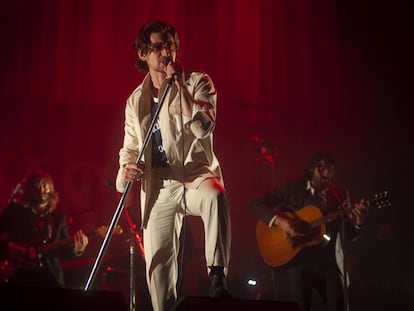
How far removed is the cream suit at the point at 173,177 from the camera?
406 centimetres

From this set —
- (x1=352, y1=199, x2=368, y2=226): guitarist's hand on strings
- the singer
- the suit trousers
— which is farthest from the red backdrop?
the suit trousers

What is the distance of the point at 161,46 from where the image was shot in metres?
4.45

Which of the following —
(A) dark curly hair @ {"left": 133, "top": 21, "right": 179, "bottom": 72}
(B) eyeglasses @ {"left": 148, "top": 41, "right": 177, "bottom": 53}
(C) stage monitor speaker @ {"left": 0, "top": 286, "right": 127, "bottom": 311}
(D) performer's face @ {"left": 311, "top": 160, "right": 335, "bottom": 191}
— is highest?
(A) dark curly hair @ {"left": 133, "top": 21, "right": 179, "bottom": 72}

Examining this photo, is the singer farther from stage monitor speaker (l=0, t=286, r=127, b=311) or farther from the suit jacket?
stage monitor speaker (l=0, t=286, r=127, b=311)

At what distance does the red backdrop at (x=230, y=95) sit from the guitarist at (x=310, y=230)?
0.24 m

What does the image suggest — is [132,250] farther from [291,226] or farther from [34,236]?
[291,226]

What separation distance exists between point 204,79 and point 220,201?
2.89 feet

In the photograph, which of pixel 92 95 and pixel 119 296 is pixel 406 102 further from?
pixel 119 296

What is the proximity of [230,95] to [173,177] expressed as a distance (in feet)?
6.55

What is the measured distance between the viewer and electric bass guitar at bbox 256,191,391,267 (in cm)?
540

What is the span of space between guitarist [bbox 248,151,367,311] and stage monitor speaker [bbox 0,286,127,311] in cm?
262

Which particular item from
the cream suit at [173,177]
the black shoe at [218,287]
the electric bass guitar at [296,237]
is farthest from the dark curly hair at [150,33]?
the electric bass guitar at [296,237]

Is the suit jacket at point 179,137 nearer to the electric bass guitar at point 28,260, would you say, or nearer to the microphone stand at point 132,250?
the microphone stand at point 132,250

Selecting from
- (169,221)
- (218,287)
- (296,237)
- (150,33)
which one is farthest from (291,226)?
(150,33)
